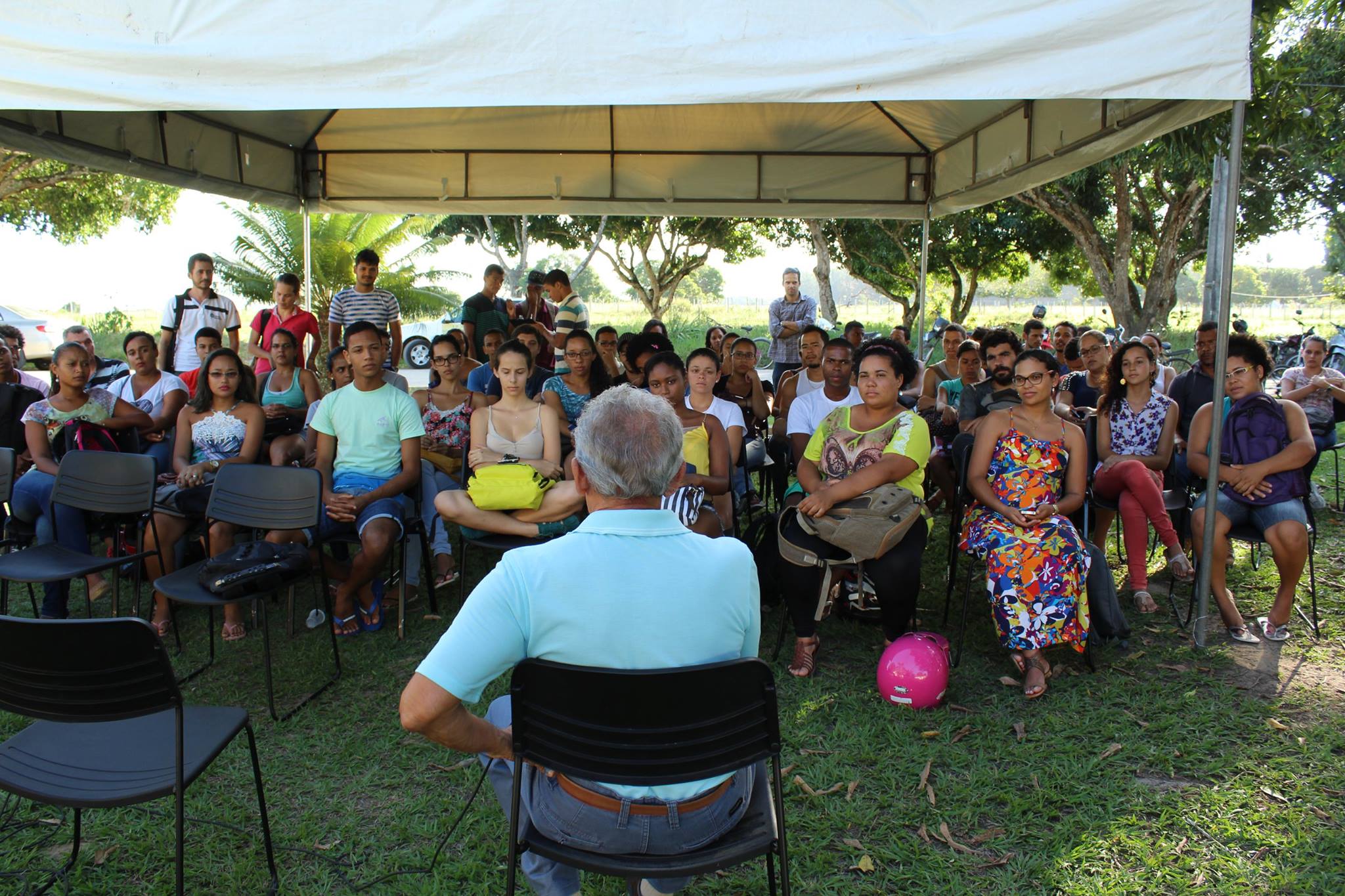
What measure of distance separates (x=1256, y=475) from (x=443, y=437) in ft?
14.9

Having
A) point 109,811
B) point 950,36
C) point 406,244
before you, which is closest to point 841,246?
point 406,244

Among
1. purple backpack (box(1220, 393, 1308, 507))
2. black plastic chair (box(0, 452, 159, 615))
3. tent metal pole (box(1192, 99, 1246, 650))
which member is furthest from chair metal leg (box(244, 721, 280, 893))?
purple backpack (box(1220, 393, 1308, 507))

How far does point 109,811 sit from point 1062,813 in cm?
331

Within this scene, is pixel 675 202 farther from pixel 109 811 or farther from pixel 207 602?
pixel 109 811

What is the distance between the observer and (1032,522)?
13.5 ft

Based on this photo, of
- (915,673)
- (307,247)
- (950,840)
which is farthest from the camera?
Result: (307,247)

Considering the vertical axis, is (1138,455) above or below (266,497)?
above

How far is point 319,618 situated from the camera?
483 centimetres

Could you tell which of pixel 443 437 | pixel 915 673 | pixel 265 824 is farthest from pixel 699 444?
pixel 265 824

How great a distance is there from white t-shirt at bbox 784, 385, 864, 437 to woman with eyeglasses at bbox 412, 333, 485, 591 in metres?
1.83

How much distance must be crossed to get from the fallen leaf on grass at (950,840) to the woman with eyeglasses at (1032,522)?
111cm

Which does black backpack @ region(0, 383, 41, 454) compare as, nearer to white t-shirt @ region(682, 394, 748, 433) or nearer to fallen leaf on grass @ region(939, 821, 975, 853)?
white t-shirt @ region(682, 394, 748, 433)

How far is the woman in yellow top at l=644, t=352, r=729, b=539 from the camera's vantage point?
4.54m

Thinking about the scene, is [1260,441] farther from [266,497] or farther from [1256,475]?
[266,497]
